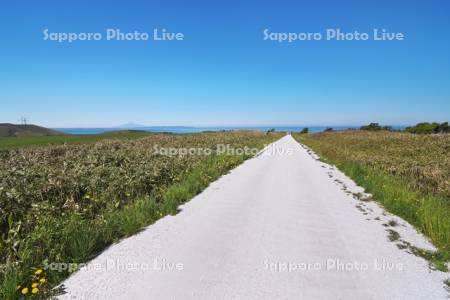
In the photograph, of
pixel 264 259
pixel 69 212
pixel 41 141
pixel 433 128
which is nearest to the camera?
pixel 264 259

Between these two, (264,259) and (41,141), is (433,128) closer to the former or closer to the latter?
(264,259)

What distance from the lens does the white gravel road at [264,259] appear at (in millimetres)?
3746

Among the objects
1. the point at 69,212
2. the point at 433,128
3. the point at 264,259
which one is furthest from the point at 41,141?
the point at 433,128

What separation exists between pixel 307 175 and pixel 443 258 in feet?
26.9

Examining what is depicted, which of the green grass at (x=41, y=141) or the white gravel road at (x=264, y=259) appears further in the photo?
the green grass at (x=41, y=141)

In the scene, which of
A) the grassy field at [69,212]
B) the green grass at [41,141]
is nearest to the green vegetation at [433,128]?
the green grass at [41,141]

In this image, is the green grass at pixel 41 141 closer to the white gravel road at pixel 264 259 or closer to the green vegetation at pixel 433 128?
the white gravel road at pixel 264 259

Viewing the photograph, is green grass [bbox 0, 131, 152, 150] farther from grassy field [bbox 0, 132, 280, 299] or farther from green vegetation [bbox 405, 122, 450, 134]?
green vegetation [bbox 405, 122, 450, 134]

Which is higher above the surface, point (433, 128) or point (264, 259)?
point (433, 128)

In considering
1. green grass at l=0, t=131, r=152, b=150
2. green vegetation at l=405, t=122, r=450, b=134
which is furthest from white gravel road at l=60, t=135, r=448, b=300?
green vegetation at l=405, t=122, r=450, b=134

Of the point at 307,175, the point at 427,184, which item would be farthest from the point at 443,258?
the point at 307,175

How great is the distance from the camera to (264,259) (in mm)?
4605

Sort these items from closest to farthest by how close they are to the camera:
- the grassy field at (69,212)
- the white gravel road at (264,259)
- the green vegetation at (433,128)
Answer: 1. the white gravel road at (264,259)
2. the grassy field at (69,212)
3. the green vegetation at (433,128)

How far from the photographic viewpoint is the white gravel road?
3746 mm
